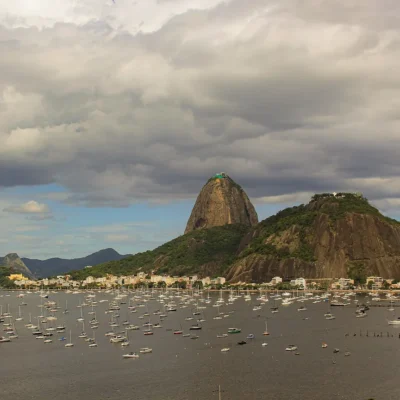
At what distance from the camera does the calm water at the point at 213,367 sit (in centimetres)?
8662

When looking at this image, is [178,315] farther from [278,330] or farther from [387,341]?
[387,341]

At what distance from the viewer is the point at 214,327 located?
151750 millimetres

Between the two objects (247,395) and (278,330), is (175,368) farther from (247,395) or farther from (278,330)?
(278,330)

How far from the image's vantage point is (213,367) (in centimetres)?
10200

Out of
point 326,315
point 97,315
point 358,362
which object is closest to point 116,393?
point 358,362

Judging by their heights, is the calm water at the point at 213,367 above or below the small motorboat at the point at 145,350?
below

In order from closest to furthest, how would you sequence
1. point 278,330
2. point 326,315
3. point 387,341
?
1. point 387,341
2. point 278,330
3. point 326,315

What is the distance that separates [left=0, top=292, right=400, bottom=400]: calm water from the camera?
86.6m

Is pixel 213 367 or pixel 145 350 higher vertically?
pixel 145 350

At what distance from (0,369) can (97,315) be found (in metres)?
83.2

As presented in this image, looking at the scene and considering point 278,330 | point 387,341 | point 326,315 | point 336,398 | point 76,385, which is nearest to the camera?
point 336,398

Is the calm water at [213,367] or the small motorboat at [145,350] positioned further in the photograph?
the small motorboat at [145,350]

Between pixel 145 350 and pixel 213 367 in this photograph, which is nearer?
pixel 213 367

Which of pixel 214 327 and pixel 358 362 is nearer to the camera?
pixel 358 362
